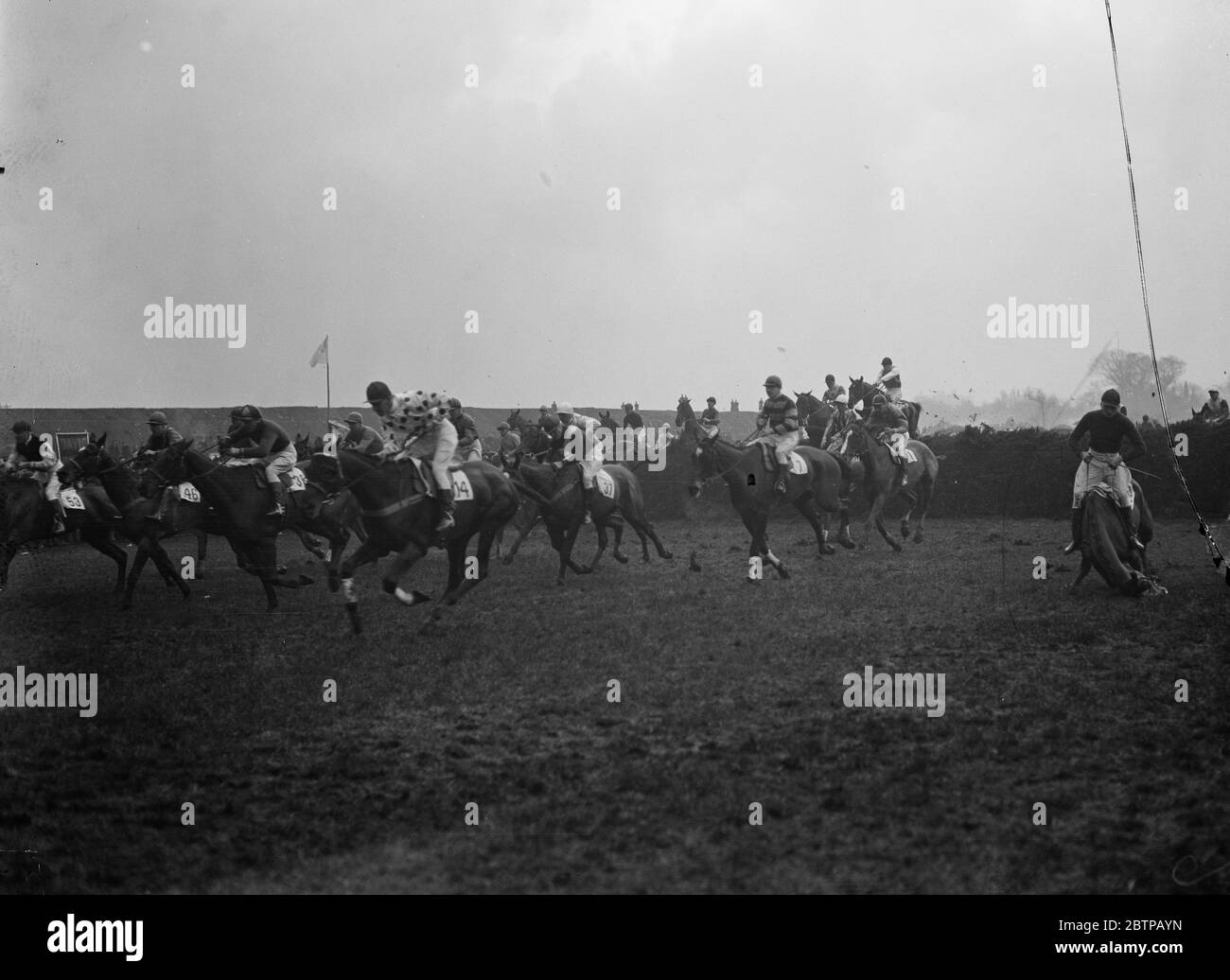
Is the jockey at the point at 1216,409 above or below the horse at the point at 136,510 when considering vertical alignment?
above

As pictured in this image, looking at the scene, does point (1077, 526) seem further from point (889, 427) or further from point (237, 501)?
point (237, 501)

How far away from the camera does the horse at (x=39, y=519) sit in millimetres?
12148

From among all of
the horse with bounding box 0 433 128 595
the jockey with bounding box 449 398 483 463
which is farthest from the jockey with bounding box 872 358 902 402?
the horse with bounding box 0 433 128 595

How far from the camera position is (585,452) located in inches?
539

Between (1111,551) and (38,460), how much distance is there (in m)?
12.5

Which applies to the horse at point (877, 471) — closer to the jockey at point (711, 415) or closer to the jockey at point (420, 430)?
the jockey at point (711, 415)

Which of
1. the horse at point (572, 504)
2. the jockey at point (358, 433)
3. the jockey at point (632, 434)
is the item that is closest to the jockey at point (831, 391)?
the jockey at point (632, 434)

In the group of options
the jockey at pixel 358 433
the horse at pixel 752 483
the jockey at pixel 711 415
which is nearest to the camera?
the jockey at pixel 358 433

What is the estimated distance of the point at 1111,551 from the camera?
10617 millimetres

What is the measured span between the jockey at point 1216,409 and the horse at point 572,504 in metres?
9.72

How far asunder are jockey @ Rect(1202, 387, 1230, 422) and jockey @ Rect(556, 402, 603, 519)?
10.2m

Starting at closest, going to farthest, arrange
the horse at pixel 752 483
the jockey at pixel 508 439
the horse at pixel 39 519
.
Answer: the horse at pixel 39 519, the horse at pixel 752 483, the jockey at pixel 508 439

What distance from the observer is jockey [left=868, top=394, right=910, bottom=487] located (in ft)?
52.1

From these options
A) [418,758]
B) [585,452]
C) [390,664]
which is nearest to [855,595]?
[585,452]
